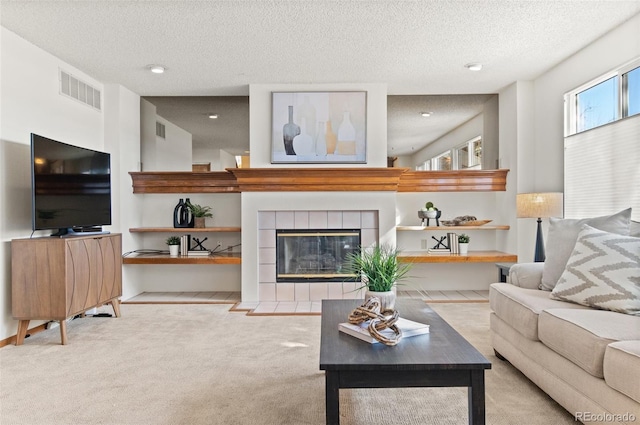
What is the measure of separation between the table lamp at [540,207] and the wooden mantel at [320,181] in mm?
990

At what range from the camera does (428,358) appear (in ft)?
5.37

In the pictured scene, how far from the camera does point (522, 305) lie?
243cm

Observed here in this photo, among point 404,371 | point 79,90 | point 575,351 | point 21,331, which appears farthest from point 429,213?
point 21,331

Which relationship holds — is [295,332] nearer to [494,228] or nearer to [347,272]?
[347,272]

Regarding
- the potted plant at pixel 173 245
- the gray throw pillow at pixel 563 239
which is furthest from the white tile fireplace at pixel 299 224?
the gray throw pillow at pixel 563 239

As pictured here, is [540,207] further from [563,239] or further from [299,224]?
[299,224]

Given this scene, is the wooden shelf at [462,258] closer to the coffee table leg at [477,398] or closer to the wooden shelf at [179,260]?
the wooden shelf at [179,260]

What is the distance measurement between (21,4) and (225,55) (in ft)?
5.09

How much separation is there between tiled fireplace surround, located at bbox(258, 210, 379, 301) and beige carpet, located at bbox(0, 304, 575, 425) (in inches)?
44.4

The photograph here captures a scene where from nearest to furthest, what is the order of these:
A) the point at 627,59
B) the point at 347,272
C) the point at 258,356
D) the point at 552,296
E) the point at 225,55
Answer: the point at 552,296, the point at 258,356, the point at 627,59, the point at 225,55, the point at 347,272

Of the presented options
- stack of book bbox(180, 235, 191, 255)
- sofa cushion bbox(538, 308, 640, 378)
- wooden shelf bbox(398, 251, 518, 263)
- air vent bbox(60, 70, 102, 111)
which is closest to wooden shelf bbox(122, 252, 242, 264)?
stack of book bbox(180, 235, 191, 255)

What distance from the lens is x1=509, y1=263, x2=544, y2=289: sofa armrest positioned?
9.22 feet

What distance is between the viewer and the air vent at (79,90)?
4.10 metres

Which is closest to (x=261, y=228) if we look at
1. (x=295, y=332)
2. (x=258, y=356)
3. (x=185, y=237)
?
(x=185, y=237)
